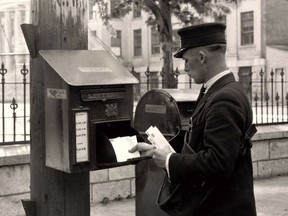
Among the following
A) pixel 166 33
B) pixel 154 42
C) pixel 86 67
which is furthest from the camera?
pixel 154 42

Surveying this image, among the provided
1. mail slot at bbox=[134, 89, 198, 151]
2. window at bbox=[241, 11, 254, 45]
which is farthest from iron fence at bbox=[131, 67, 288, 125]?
window at bbox=[241, 11, 254, 45]

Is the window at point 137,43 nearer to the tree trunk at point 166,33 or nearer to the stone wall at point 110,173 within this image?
the tree trunk at point 166,33

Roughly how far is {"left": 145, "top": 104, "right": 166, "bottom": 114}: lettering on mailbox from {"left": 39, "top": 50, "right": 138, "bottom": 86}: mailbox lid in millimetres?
1744

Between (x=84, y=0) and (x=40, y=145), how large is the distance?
831 millimetres

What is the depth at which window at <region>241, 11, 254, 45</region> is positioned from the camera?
31.5 metres

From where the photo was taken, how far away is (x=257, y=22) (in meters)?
30.9

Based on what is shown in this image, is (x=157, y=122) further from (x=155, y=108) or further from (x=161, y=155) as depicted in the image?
(x=161, y=155)

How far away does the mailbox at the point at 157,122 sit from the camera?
459 cm

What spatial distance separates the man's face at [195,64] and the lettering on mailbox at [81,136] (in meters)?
0.59

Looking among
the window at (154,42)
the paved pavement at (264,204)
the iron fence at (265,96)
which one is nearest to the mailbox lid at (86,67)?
the iron fence at (265,96)

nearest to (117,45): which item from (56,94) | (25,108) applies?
(25,108)

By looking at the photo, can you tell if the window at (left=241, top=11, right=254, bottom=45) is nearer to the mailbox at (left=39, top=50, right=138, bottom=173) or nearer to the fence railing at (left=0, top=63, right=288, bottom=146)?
the fence railing at (left=0, top=63, right=288, bottom=146)

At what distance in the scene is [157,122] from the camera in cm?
475

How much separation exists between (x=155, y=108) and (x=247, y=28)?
1106 inches
